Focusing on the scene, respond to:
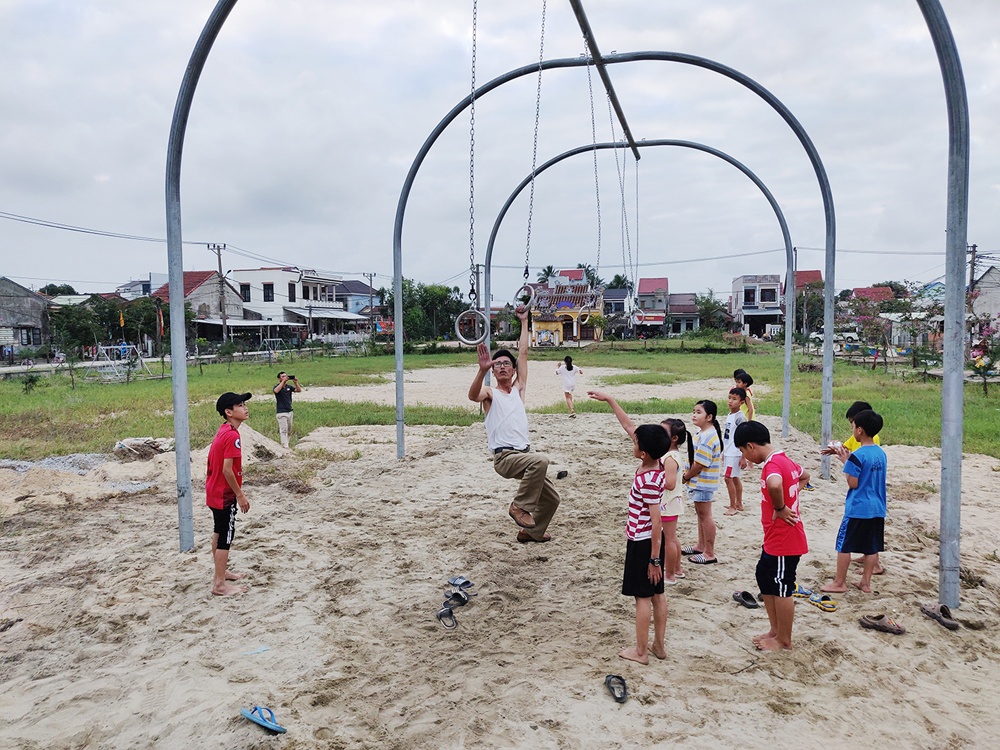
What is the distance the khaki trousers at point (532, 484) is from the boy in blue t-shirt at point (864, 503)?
7.75 feet

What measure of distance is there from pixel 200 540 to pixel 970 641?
6446 millimetres

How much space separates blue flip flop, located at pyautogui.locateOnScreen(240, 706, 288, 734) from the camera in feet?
11.1

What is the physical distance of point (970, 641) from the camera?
438 centimetres

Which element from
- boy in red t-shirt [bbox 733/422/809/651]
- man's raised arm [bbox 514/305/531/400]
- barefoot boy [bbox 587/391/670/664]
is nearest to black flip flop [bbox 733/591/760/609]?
boy in red t-shirt [bbox 733/422/809/651]

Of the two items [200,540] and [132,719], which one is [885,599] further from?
[200,540]

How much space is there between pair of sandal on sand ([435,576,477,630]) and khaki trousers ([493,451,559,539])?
0.97 m

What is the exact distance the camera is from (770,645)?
421cm

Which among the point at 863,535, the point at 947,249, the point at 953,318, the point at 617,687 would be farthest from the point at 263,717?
the point at 947,249

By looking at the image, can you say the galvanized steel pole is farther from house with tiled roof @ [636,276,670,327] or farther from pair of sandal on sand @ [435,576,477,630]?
house with tiled roof @ [636,276,670,327]

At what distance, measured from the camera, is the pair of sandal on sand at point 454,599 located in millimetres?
4762

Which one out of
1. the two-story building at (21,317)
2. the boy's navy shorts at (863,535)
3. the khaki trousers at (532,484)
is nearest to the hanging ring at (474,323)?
the khaki trousers at (532,484)

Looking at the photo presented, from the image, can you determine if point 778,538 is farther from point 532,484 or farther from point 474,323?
point 474,323

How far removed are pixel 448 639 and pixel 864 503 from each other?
323 centimetres

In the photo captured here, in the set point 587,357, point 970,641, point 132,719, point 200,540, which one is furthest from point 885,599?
point 587,357
